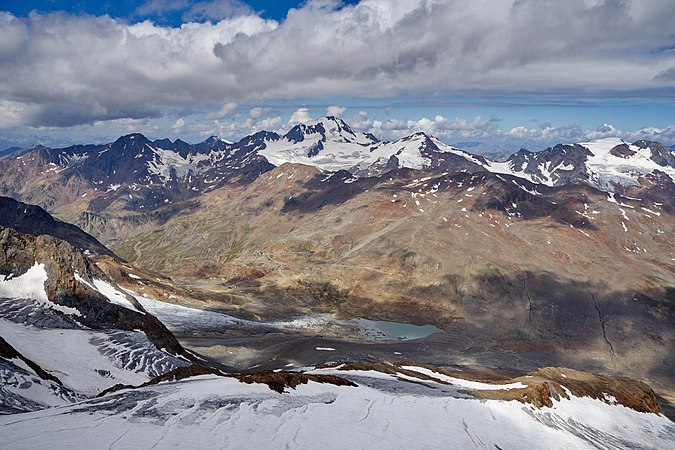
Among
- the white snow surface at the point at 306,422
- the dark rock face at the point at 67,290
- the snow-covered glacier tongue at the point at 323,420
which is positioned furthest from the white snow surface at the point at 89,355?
the white snow surface at the point at 306,422

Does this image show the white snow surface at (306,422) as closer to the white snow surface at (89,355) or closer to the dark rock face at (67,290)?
the white snow surface at (89,355)

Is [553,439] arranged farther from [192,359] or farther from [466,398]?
[192,359]

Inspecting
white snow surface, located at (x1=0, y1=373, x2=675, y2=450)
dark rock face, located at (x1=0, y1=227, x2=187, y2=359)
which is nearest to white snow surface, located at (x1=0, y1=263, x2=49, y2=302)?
dark rock face, located at (x1=0, y1=227, x2=187, y2=359)

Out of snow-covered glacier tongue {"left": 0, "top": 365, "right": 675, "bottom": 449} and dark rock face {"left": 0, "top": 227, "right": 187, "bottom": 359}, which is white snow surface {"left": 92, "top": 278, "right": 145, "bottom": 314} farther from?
snow-covered glacier tongue {"left": 0, "top": 365, "right": 675, "bottom": 449}

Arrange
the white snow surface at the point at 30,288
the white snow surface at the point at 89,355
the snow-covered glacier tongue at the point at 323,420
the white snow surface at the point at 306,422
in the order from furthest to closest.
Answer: the white snow surface at the point at 30,288 → the white snow surface at the point at 89,355 → the snow-covered glacier tongue at the point at 323,420 → the white snow surface at the point at 306,422

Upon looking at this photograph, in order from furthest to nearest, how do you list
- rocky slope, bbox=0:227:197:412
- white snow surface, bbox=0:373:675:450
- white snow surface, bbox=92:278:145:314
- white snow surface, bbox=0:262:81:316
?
white snow surface, bbox=92:278:145:314 → white snow surface, bbox=0:262:81:316 → rocky slope, bbox=0:227:197:412 → white snow surface, bbox=0:373:675:450

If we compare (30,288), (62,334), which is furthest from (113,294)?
(62,334)
